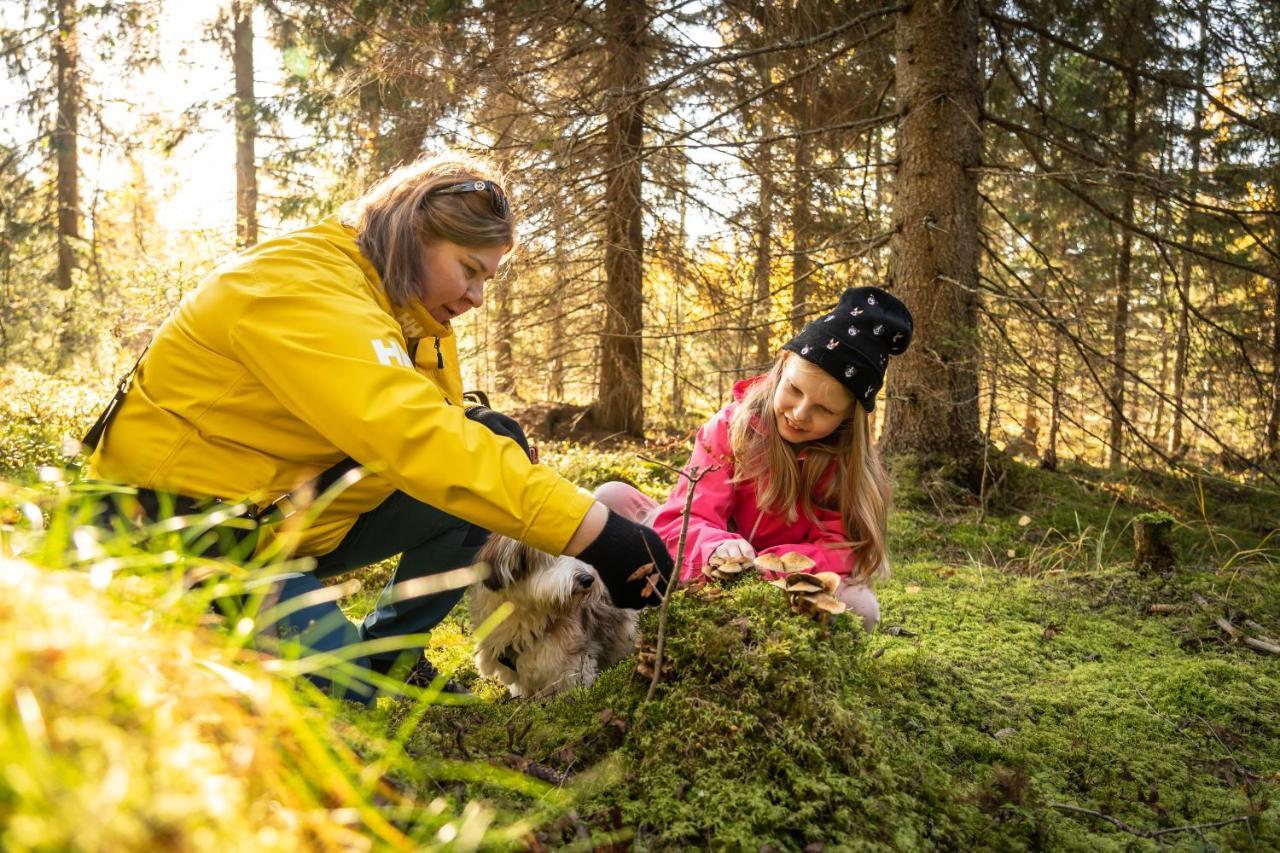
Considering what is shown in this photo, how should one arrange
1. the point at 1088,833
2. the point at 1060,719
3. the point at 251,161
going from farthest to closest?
the point at 251,161 → the point at 1060,719 → the point at 1088,833

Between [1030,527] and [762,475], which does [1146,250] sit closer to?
[1030,527]

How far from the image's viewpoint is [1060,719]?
307 centimetres

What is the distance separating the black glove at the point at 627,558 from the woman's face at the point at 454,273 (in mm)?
1139

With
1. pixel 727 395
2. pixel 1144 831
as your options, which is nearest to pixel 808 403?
pixel 1144 831

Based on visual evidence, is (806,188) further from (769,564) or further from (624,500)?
(769,564)

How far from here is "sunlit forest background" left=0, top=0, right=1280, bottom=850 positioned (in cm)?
112

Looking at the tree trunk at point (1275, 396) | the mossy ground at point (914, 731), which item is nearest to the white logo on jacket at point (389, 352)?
the mossy ground at point (914, 731)

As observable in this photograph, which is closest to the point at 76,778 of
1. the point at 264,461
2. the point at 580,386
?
the point at 264,461

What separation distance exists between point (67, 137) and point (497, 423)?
1746 centimetres

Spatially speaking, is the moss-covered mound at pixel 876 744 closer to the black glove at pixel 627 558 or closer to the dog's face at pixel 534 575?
the black glove at pixel 627 558

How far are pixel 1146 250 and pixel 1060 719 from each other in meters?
10.2

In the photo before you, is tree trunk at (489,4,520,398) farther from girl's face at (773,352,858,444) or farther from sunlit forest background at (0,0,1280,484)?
girl's face at (773,352,858,444)

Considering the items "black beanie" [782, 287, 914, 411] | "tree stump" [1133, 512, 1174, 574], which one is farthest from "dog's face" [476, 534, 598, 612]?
"tree stump" [1133, 512, 1174, 574]

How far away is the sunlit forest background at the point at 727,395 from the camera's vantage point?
3.68 feet
